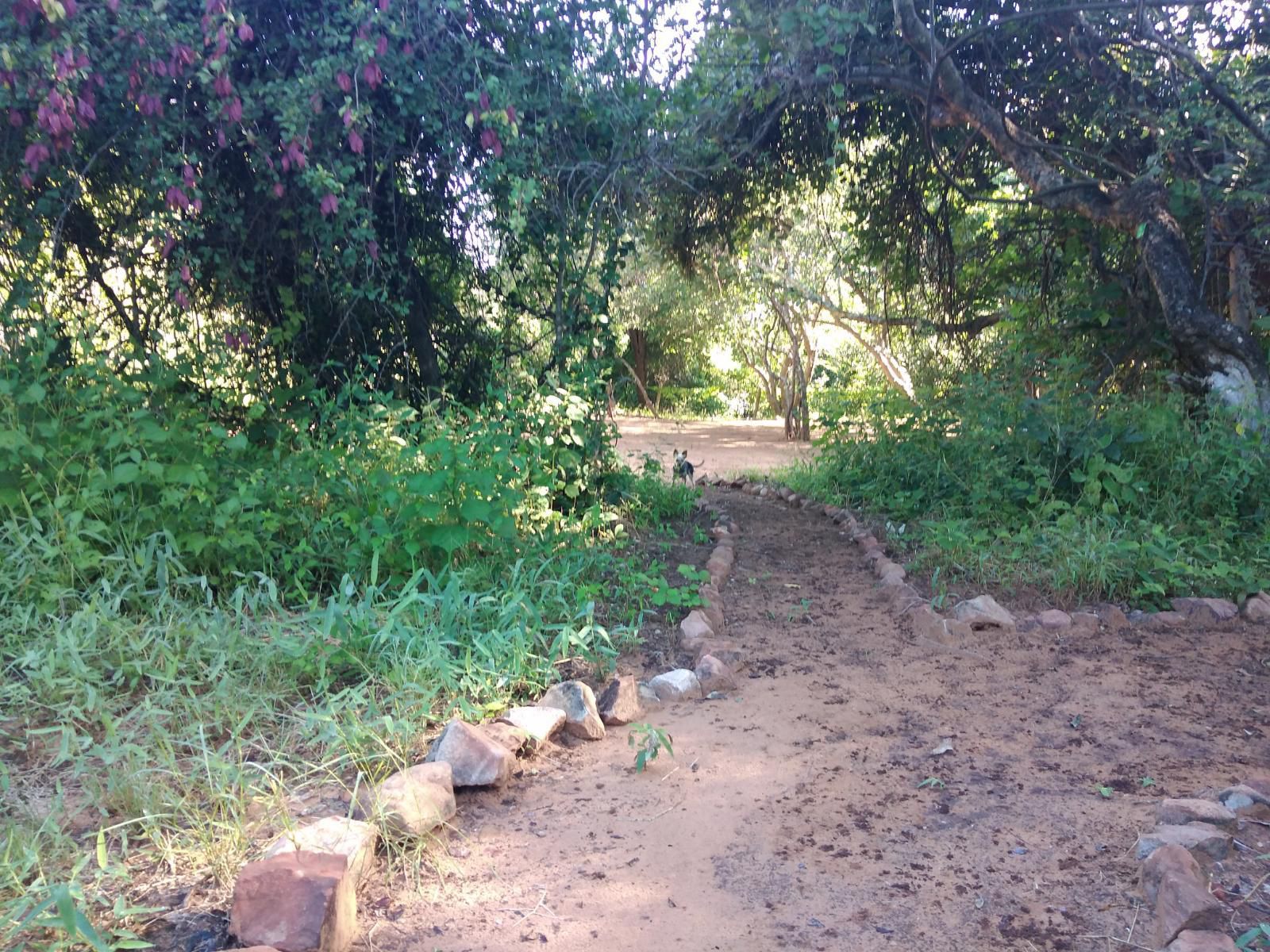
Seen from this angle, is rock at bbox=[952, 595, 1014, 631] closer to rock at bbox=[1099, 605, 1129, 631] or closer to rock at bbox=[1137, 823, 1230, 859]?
rock at bbox=[1099, 605, 1129, 631]

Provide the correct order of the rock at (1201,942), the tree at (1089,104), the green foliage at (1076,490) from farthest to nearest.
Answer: the tree at (1089,104), the green foliage at (1076,490), the rock at (1201,942)

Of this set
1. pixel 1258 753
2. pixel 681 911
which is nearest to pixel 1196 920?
pixel 681 911

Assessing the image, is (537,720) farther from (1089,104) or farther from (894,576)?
(1089,104)

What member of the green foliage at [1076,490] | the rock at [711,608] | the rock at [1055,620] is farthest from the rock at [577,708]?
the green foliage at [1076,490]

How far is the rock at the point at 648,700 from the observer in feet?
11.0

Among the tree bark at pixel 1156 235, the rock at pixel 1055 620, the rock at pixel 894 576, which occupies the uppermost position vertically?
the tree bark at pixel 1156 235

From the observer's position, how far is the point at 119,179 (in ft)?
15.9

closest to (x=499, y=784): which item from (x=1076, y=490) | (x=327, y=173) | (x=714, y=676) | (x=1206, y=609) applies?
(x=714, y=676)

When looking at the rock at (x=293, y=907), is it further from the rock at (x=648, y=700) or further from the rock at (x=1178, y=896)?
the rock at (x=1178, y=896)

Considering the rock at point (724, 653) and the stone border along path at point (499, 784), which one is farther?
the rock at point (724, 653)

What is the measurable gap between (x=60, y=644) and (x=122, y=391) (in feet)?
4.10

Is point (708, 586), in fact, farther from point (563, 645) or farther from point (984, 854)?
point (984, 854)

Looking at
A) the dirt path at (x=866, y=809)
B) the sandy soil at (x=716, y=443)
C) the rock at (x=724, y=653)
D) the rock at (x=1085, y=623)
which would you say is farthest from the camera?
the sandy soil at (x=716, y=443)

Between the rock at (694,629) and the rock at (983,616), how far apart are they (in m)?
1.12
